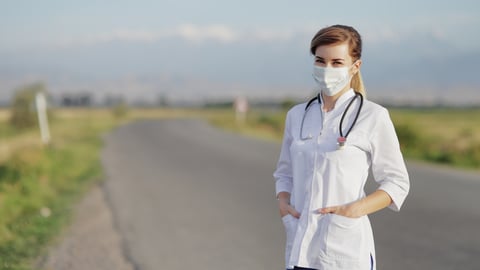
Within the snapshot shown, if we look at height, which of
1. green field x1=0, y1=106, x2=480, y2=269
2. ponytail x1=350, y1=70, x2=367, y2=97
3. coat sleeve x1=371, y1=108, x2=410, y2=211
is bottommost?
green field x1=0, y1=106, x2=480, y2=269

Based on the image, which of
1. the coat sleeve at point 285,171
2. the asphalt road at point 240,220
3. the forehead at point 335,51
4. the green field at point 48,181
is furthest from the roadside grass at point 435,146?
the forehead at point 335,51

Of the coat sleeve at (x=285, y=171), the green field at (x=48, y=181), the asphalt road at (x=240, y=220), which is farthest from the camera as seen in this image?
the green field at (x=48, y=181)

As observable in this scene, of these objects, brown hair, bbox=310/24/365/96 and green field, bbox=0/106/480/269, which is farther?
green field, bbox=0/106/480/269

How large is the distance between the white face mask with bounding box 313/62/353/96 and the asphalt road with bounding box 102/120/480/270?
3330 mm

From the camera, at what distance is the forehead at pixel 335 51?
91.6 inches

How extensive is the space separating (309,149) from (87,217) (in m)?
6.50

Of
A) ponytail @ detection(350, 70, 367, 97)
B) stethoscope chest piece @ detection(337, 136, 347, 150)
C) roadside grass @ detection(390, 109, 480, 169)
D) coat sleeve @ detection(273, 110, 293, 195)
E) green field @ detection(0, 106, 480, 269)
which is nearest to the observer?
stethoscope chest piece @ detection(337, 136, 347, 150)

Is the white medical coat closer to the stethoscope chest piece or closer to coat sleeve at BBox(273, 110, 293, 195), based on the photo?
the stethoscope chest piece

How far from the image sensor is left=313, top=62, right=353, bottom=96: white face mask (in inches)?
91.6

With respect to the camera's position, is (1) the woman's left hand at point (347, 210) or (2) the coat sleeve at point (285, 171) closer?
(1) the woman's left hand at point (347, 210)

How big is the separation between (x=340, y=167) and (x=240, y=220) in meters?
A: 5.63

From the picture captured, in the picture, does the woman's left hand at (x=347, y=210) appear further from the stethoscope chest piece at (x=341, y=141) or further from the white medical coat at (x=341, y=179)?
the stethoscope chest piece at (x=341, y=141)

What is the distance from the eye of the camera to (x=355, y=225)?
226 centimetres

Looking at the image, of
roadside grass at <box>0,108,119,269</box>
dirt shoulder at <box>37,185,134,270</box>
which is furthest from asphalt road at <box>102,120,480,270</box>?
roadside grass at <box>0,108,119,269</box>
